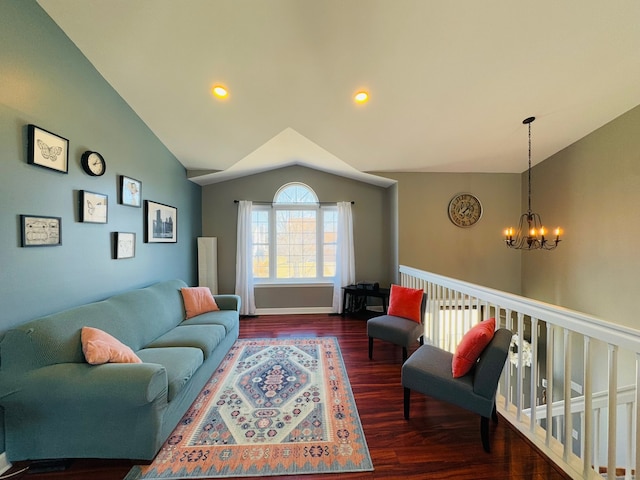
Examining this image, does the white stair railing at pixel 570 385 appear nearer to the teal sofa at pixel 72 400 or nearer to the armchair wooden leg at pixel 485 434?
the armchair wooden leg at pixel 485 434

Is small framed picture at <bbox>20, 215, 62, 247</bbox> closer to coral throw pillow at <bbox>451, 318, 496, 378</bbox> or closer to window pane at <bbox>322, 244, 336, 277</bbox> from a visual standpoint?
coral throw pillow at <bbox>451, 318, 496, 378</bbox>

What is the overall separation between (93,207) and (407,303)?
3385 millimetres

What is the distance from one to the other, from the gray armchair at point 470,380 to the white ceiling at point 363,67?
238 centimetres

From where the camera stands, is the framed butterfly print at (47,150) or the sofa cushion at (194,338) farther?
the sofa cushion at (194,338)

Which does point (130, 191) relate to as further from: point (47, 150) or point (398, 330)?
point (398, 330)

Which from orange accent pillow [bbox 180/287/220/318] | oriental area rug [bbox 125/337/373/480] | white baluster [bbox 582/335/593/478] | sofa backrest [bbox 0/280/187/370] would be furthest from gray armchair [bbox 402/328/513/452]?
orange accent pillow [bbox 180/287/220/318]

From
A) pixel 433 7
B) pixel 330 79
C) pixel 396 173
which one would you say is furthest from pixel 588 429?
pixel 396 173

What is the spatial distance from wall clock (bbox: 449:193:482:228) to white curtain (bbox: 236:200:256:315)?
366cm

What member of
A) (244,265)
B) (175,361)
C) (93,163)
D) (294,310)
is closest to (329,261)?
(294,310)

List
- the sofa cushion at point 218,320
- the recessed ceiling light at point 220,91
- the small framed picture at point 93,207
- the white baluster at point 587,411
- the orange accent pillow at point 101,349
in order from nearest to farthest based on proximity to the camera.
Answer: the white baluster at point 587,411 → the orange accent pillow at point 101,349 → the small framed picture at point 93,207 → the recessed ceiling light at point 220,91 → the sofa cushion at point 218,320

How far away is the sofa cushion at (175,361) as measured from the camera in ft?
5.94

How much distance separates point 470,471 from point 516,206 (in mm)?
4478

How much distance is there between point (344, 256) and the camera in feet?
15.6

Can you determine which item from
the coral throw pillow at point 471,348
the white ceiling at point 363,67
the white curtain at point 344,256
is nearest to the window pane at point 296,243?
the white curtain at point 344,256
